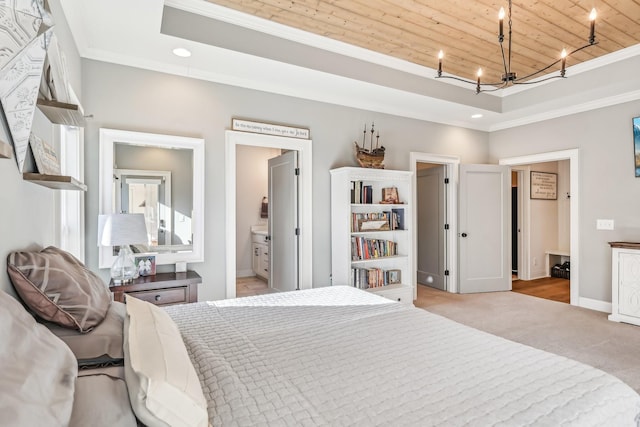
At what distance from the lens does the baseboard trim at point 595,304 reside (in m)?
4.22

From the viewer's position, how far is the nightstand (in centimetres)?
263

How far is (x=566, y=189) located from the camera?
21.5 feet

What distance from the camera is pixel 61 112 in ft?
5.37

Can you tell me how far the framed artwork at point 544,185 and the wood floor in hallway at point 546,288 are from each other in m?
1.49

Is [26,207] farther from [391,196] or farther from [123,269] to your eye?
[391,196]

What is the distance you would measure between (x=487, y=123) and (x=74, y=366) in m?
5.80

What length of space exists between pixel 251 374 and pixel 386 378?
493 mm

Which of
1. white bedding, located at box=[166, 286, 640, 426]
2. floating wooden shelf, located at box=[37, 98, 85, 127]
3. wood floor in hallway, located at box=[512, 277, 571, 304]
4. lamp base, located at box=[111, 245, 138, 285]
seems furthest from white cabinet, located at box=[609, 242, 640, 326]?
floating wooden shelf, located at box=[37, 98, 85, 127]

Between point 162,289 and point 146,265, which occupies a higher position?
point 146,265

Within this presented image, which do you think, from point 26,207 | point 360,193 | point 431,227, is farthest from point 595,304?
point 26,207

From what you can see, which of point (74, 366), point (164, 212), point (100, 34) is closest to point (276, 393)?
point (74, 366)

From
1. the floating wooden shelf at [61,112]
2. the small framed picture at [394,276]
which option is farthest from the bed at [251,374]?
the small framed picture at [394,276]

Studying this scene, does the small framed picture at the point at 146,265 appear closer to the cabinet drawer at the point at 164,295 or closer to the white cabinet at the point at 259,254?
the cabinet drawer at the point at 164,295

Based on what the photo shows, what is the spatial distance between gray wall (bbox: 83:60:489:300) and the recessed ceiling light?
33 cm
